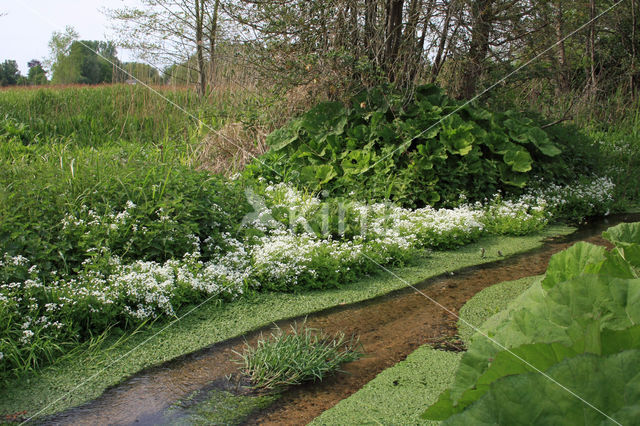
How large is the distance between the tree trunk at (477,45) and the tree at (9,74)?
11.8 metres

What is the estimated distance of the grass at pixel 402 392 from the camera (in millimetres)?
2365

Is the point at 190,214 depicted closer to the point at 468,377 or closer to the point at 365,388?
the point at 365,388

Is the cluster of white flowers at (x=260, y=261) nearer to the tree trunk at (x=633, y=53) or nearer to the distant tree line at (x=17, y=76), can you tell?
the tree trunk at (x=633, y=53)

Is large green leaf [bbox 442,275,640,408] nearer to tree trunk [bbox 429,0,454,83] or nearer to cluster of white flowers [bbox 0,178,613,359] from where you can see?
cluster of white flowers [bbox 0,178,613,359]

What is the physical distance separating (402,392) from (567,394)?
177 cm

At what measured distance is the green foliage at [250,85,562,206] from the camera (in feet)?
20.5

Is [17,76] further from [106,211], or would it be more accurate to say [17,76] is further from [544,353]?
[544,353]

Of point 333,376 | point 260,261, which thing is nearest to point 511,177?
point 260,261

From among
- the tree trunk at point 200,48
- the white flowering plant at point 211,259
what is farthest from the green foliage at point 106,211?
the tree trunk at point 200,48

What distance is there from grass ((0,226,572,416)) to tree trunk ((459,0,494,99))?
141 inches

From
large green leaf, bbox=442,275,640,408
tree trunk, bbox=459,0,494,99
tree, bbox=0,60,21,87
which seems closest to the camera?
large green leaf, bbox=442,275,640,408

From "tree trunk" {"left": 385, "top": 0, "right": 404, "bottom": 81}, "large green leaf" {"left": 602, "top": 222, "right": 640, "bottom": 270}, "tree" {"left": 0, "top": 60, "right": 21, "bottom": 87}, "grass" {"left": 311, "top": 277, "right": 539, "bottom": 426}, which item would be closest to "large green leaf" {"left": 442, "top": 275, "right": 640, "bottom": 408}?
"large green leaf" {"left": 602, "top": 222, "right": 640, "bottom": 270}

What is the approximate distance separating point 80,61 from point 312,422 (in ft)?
64.1

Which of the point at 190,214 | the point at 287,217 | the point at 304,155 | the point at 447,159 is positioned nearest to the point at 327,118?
the point at 304,155
